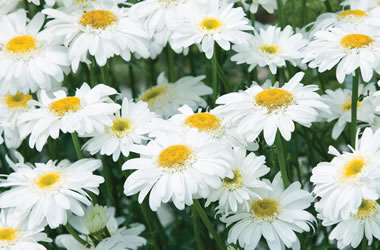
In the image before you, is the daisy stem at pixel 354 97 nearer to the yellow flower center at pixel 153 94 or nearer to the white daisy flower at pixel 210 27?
the white daisy flower at pixel 210 27

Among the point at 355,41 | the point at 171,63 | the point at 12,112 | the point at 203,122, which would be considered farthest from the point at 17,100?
the point at 355,41

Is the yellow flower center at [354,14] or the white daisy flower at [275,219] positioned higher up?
the yellow flower center at [354,14]

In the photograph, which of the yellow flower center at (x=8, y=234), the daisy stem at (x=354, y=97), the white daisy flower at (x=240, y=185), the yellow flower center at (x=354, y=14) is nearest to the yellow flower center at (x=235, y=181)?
the white daisy flower at (x=240, y=185)

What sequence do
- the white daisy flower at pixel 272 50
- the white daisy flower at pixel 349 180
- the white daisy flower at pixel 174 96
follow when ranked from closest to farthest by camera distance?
the white daisy flower at pixel 349 180 → the white daisy flower at pixel 272 50 → the white daisy flower at pixel 174 96

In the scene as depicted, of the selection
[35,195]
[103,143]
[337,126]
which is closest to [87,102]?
[103,143]

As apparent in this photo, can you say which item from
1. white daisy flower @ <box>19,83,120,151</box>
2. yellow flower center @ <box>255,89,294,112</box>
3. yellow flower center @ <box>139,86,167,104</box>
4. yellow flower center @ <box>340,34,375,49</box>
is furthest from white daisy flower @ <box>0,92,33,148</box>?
yellow flower center @ <box>340,34,375,49</box>

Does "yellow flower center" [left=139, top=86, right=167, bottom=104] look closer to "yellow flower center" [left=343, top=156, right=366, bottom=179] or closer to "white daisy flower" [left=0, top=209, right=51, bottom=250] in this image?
"white daisy flower" [left=0, top=209, right=51, bottom=250]
